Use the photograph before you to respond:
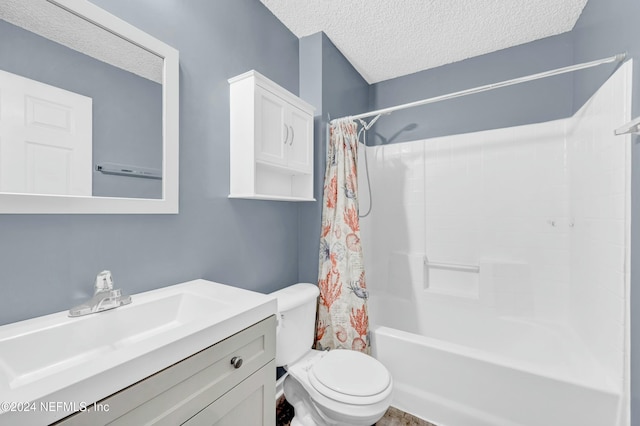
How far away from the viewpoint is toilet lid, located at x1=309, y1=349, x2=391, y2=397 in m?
1.22

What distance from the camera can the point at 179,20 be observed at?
124 cm

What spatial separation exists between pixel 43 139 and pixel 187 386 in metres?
0.87

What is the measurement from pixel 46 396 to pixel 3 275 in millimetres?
554

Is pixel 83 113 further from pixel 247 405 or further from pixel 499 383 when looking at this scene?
pixel 499 383

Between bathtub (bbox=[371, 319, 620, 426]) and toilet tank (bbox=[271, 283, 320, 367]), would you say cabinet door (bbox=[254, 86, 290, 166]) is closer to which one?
toilet tank (bbox=[271, 283, 320, 367])

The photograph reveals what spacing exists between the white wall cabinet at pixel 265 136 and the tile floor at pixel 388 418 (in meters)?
1.24

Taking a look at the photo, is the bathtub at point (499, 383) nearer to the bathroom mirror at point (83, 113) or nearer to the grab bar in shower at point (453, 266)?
the grab bar in shower at point (453, 266)

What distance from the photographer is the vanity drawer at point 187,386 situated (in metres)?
0.59

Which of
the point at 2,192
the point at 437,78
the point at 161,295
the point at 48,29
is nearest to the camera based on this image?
the point at 2,192

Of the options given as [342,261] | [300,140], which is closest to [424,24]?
[300,140]

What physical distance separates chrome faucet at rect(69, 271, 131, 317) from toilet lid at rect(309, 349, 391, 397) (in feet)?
3.06

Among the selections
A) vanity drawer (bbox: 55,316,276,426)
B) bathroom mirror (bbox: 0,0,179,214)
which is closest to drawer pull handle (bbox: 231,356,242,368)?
vanity drawer (bbox: 55,316,276,426)

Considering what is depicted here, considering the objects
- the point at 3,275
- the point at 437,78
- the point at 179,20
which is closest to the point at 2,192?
the point at 3,275

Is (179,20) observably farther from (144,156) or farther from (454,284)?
(454,284)
